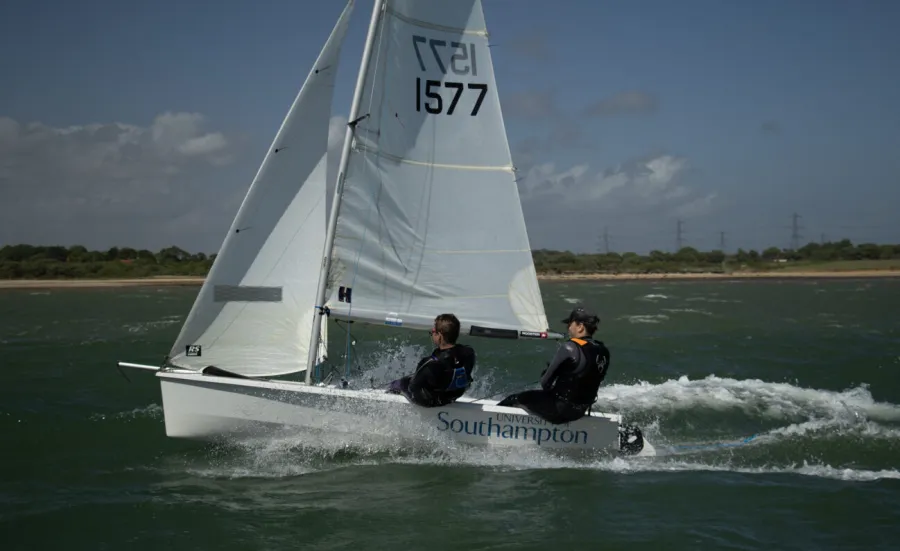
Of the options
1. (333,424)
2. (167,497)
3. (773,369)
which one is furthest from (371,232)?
(773,369)

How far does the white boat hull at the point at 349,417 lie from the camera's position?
736 centimetres

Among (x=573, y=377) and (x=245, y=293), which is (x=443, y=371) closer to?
(x=573, y=377)

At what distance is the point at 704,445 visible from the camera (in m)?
8.34

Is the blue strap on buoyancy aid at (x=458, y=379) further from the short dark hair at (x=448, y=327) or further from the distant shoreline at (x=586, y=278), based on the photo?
the distant shoreline at (x=586, y=278)

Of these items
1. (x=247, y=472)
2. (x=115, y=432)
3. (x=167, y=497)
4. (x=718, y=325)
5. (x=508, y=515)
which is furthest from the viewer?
(x=718, y=325)

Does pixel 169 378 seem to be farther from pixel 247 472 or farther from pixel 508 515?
pixel 508 515

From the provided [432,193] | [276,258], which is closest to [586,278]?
[432,193]

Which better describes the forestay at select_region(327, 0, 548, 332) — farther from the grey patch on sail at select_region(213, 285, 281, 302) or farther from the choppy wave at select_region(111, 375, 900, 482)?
the choppy wave at select_region(111, 375, 900, 482)

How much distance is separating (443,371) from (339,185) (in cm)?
219

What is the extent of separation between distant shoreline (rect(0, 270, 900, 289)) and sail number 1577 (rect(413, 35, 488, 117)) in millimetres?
49471

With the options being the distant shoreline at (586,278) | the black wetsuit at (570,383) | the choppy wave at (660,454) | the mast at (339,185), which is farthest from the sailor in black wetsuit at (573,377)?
the distant shoreline at (586,278)

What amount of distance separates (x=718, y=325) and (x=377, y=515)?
59.6ft

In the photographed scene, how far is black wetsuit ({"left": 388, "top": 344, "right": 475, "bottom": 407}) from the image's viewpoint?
7234 mm

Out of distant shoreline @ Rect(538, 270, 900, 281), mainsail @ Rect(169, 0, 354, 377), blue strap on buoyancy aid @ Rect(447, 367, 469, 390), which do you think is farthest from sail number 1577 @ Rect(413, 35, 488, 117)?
distant shoreline @ Rect(538, 270, 900, 281)
